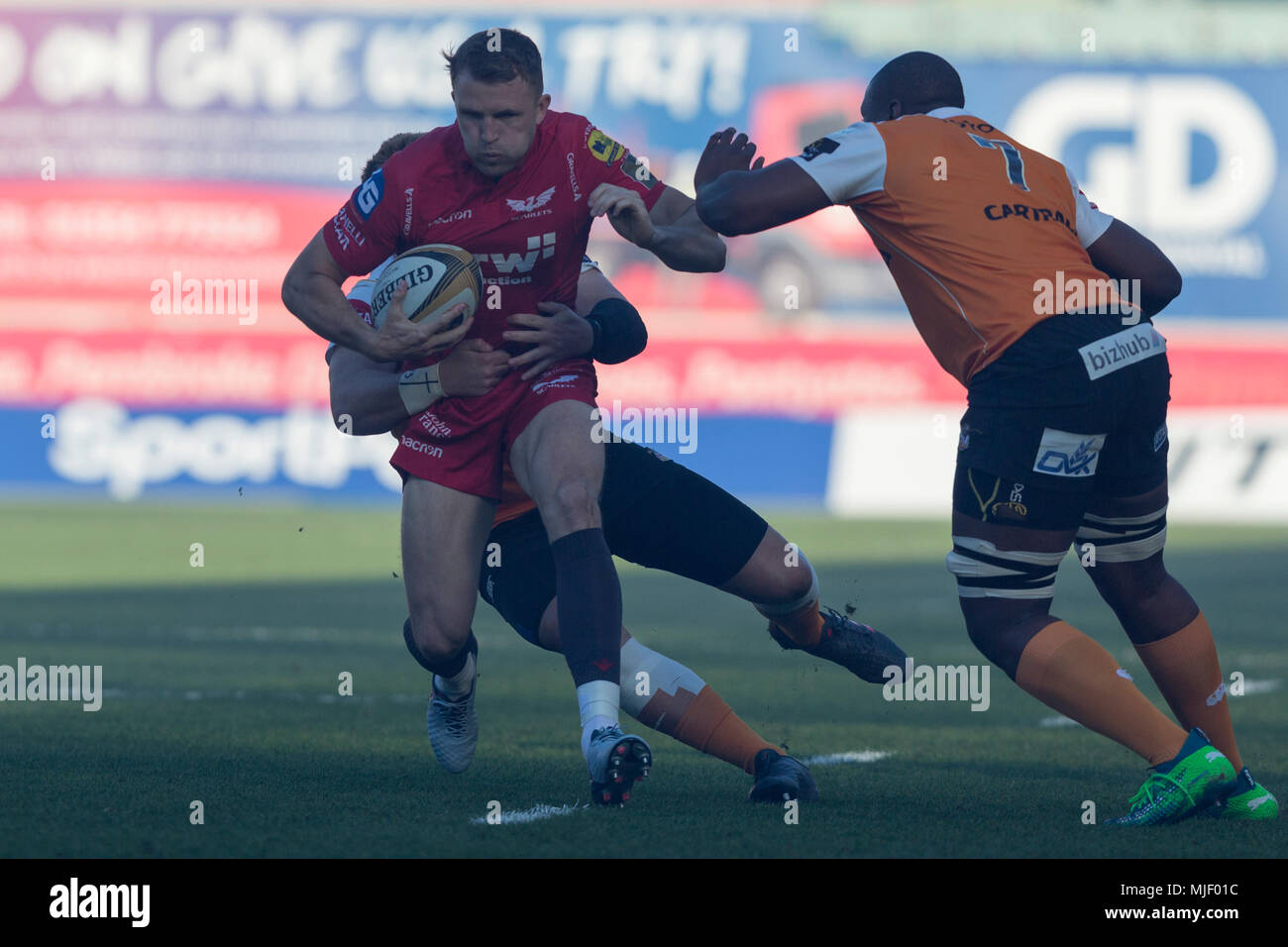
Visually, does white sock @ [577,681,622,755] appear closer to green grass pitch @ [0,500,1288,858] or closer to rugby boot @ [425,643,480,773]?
green grass pitch @ [0,500,1288,858]

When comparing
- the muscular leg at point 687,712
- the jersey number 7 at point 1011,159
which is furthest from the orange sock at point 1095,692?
the jersey number 7 at point 1011,159

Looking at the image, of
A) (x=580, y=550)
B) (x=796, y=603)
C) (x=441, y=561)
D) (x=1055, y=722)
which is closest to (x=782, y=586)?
(x=796, y=603)

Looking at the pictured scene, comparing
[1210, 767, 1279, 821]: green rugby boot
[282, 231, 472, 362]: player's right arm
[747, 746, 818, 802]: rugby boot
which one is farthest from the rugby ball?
[1210, 767, 1279, 821]: green rugby boot

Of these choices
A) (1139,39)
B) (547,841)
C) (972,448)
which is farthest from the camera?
(1139,39)

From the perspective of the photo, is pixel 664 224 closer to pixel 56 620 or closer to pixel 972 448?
pixel 972 448

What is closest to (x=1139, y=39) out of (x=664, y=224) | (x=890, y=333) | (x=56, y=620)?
(x=890, y=333)

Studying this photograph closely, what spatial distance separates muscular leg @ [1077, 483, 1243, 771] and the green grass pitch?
0.39 metres

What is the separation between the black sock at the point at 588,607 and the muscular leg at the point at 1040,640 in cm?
102

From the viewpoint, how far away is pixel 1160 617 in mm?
5375

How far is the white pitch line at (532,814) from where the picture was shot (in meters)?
4.91

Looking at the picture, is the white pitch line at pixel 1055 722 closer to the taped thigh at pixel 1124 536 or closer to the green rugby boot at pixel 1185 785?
the taped thigh at pixel 1124 536

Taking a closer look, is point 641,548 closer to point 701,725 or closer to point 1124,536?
point 701,725

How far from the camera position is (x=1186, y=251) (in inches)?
887

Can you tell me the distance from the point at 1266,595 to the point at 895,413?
28.5 feet
